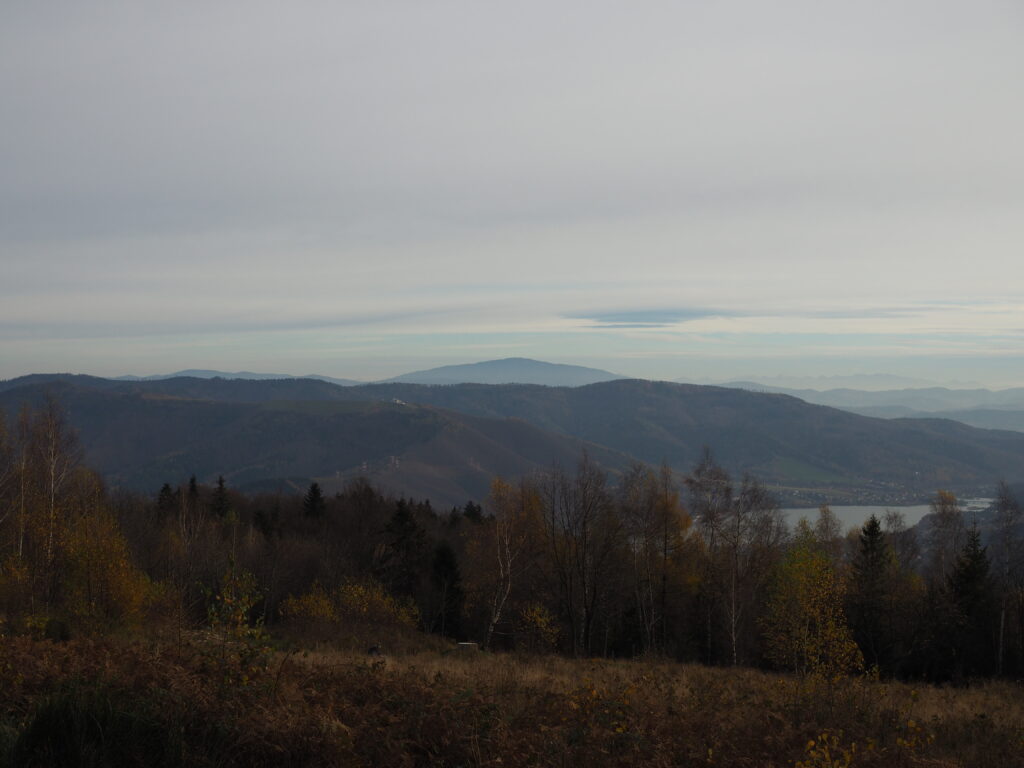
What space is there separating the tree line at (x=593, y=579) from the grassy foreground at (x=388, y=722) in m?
13.4

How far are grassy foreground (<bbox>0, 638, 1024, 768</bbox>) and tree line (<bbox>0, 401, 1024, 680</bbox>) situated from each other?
43.9 feet

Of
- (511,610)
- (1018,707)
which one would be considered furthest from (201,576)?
(1018,707)

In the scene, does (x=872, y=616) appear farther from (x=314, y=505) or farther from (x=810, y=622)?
(x=314, y=505)

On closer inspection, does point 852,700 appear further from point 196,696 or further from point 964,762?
point 196,696

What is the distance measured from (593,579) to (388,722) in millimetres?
30765

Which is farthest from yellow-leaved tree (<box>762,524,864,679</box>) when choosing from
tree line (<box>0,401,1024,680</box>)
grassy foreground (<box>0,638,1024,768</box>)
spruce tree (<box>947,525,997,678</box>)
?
grassy foreground (<box>0,638,1024,768</box>)

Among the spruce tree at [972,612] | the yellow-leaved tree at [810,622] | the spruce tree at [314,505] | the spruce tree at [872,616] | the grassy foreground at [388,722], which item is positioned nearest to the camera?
the grassy foreground at [388,722]

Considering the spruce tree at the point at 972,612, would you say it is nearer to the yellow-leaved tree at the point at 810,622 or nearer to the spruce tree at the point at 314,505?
the yellow-leaved tree at the point at 810,622

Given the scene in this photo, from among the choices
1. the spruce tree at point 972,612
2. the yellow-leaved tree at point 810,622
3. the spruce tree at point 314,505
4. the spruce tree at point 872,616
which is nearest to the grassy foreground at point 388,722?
the yellow-leaved tree at point 810,622

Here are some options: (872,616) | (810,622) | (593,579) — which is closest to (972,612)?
(872,616)

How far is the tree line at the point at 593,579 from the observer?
2784 centimetres

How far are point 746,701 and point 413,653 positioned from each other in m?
11.6

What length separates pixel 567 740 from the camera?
9.10m

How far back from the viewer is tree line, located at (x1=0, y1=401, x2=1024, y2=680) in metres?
27.8
